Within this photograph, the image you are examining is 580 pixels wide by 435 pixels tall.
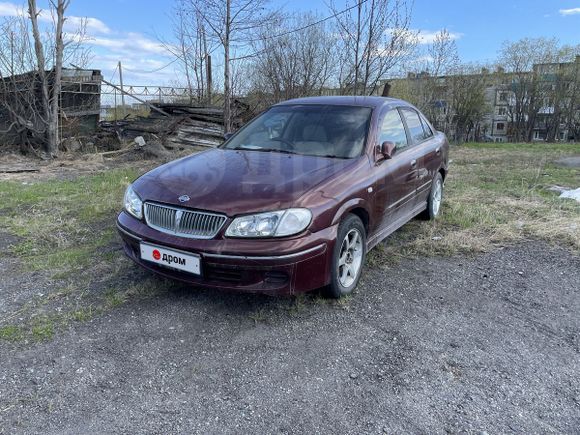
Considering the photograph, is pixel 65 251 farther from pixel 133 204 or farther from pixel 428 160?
pixel 428 160

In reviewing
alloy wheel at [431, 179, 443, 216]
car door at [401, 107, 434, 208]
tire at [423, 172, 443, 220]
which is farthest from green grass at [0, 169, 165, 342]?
alloy wheel at [431, 179, 443, 216]

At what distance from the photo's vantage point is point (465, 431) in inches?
79.6

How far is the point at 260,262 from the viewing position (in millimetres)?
2688

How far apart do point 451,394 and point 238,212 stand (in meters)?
1.58

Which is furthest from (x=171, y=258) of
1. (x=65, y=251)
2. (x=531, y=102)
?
(x=531, y=102)

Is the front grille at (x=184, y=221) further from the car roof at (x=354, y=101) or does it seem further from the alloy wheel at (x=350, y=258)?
the car roof at (x=354, y=101)

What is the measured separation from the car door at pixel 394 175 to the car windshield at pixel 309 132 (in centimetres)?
22

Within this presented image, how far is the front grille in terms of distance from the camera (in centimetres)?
281

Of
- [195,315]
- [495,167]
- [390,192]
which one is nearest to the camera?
[195,315]

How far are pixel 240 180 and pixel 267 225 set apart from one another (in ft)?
1.70

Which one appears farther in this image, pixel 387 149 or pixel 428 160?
pixel 428 160

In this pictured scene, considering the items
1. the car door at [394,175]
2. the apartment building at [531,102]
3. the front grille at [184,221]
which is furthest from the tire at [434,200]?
the apartment building at [531,102]

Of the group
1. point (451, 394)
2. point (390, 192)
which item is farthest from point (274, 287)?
point (390, 192)

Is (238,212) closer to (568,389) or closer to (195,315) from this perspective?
(195,315)
